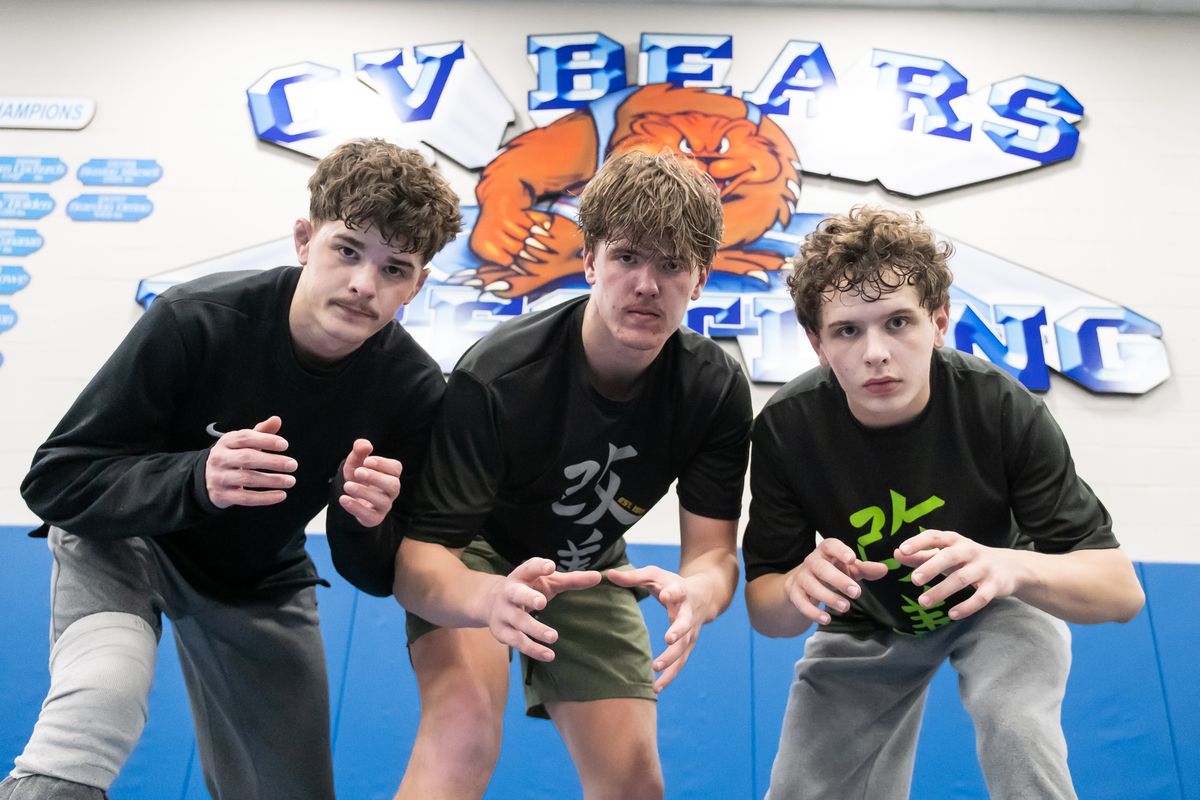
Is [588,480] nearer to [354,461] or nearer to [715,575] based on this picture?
[715,575]

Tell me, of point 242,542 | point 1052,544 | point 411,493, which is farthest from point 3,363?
point 1052,544

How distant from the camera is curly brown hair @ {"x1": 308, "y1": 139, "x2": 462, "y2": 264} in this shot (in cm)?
234

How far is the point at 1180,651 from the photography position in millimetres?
3977

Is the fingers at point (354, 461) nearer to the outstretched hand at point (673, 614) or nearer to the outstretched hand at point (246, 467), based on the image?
the outstretched hand at point (246, 467)

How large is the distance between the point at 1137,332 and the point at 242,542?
13.0ft

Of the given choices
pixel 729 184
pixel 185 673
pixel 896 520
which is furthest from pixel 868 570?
pixel 729 184

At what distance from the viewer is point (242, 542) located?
2498 mm

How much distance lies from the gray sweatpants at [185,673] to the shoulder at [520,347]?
853mm

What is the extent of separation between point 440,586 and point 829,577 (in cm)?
82

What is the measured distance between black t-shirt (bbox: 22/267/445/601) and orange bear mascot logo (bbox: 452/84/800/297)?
238 cm

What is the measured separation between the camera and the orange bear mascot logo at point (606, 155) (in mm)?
4809

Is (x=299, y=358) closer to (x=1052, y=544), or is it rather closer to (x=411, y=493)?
(x=411, y=493)

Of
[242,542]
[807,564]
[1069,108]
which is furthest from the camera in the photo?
[1069,108]

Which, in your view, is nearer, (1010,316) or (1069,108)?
(1010,316)
